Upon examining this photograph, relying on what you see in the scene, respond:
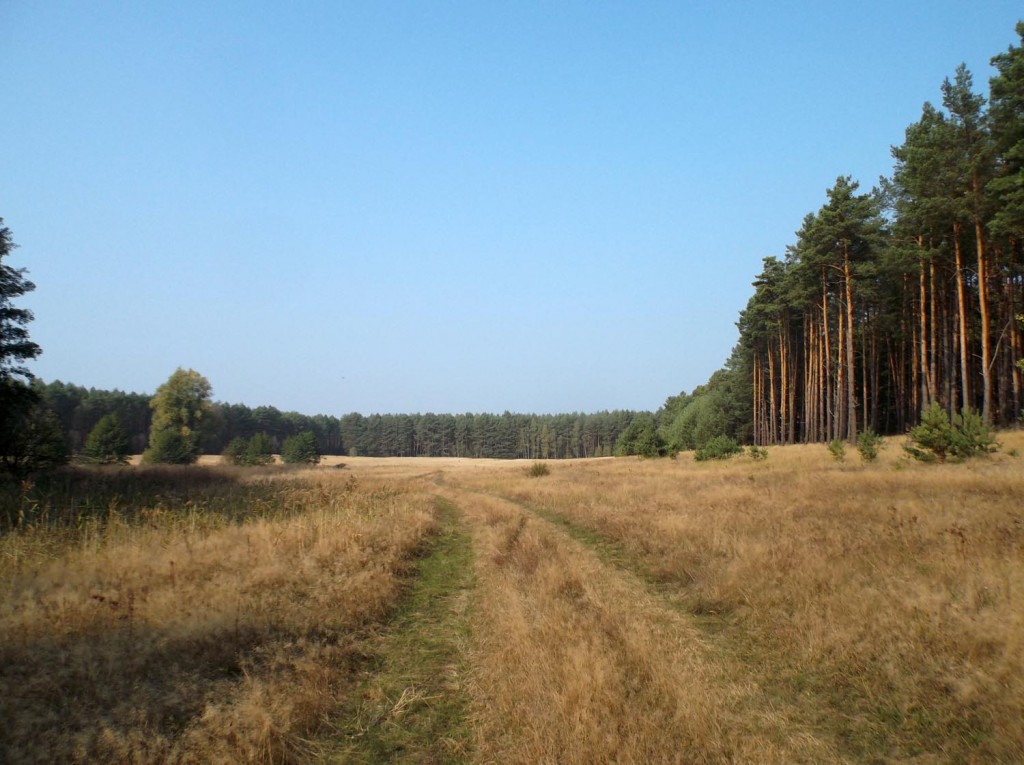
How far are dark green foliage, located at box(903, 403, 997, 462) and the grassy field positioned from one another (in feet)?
27.2

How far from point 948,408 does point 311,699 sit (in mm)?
41936

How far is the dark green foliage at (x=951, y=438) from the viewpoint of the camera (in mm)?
17875

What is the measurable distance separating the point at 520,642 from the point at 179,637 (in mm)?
3824

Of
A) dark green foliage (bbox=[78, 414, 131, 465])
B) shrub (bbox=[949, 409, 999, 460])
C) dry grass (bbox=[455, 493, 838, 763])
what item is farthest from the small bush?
dark green foliage (bbox=[78, 414, 131, 465])

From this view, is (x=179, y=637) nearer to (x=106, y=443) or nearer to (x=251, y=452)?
(x=106, y=443)

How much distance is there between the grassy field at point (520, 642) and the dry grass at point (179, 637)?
0.03 metres

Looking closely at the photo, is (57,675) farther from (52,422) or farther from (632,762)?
(52,422)

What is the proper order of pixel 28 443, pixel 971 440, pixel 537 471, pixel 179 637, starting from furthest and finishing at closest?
pixel 537 471 → pixel 28 443 → pixel 971 440 → pixel 179 637

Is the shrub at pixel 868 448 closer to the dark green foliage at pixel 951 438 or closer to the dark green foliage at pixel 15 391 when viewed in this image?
the dark green foliage at pixel 951 438

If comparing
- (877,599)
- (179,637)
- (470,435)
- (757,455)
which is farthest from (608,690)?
(470,435)

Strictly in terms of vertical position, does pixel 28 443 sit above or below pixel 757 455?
above

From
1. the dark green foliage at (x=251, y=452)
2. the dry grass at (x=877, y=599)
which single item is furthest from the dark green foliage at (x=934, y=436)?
the dark green foliage at (x=251, y=452)

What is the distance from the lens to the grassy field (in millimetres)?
4078

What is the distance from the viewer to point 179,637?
554 cm
